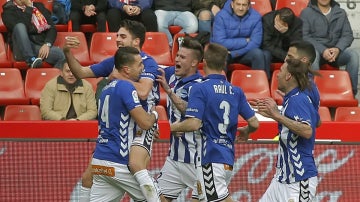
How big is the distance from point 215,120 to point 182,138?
759 millimetres

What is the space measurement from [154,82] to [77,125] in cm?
220

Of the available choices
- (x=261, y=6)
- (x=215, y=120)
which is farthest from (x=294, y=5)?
(x=215, y=120)

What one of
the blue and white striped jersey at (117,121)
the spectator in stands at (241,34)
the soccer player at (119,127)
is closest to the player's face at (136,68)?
the soccer player at (119,127)

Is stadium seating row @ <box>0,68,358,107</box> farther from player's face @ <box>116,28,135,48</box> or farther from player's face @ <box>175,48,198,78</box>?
player's face @ <box>116,28,135,48</box>

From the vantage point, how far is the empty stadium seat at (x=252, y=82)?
53.6 feet

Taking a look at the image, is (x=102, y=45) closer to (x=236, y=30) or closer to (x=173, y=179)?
(x=236, y=30)

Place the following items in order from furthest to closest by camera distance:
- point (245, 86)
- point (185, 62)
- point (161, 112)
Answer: point (245, 86), point (161, 112), point (185, 62)

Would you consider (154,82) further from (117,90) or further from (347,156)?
(347,156)

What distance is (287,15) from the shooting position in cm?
1677

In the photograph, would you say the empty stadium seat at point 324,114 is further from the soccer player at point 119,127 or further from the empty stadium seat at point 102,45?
the soccer player at point 119,127

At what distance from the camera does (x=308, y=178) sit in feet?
36.0

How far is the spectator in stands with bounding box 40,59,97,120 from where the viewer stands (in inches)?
586

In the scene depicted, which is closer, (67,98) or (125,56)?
(125,56)

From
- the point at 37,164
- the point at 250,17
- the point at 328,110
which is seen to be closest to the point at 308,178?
the point at 37,164
